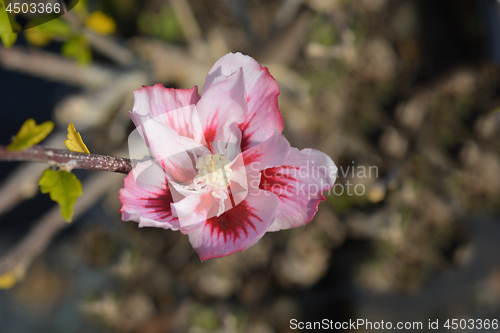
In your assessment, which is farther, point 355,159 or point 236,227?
point 355,159

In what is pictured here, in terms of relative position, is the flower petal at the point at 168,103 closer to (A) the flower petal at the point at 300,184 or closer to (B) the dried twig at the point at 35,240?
(A) the flower petal at the point at 300,184

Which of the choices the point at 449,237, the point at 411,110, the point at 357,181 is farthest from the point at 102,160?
the point at 449,237

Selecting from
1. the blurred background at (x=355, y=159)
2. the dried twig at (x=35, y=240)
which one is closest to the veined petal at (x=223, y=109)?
the dried twig at (x=35, y=240)

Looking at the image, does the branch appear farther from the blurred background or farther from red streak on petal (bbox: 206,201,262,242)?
the blurred background

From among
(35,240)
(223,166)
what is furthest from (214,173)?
(35,240)

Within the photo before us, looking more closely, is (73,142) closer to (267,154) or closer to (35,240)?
(267,154)

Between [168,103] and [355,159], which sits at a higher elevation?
[355,159]

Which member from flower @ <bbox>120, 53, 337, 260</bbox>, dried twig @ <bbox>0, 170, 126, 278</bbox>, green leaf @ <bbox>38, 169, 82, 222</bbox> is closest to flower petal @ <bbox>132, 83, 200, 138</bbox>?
flower @ <bbox>120, 53, 337, 260</bbox>

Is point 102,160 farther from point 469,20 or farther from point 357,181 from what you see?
point 469,20
